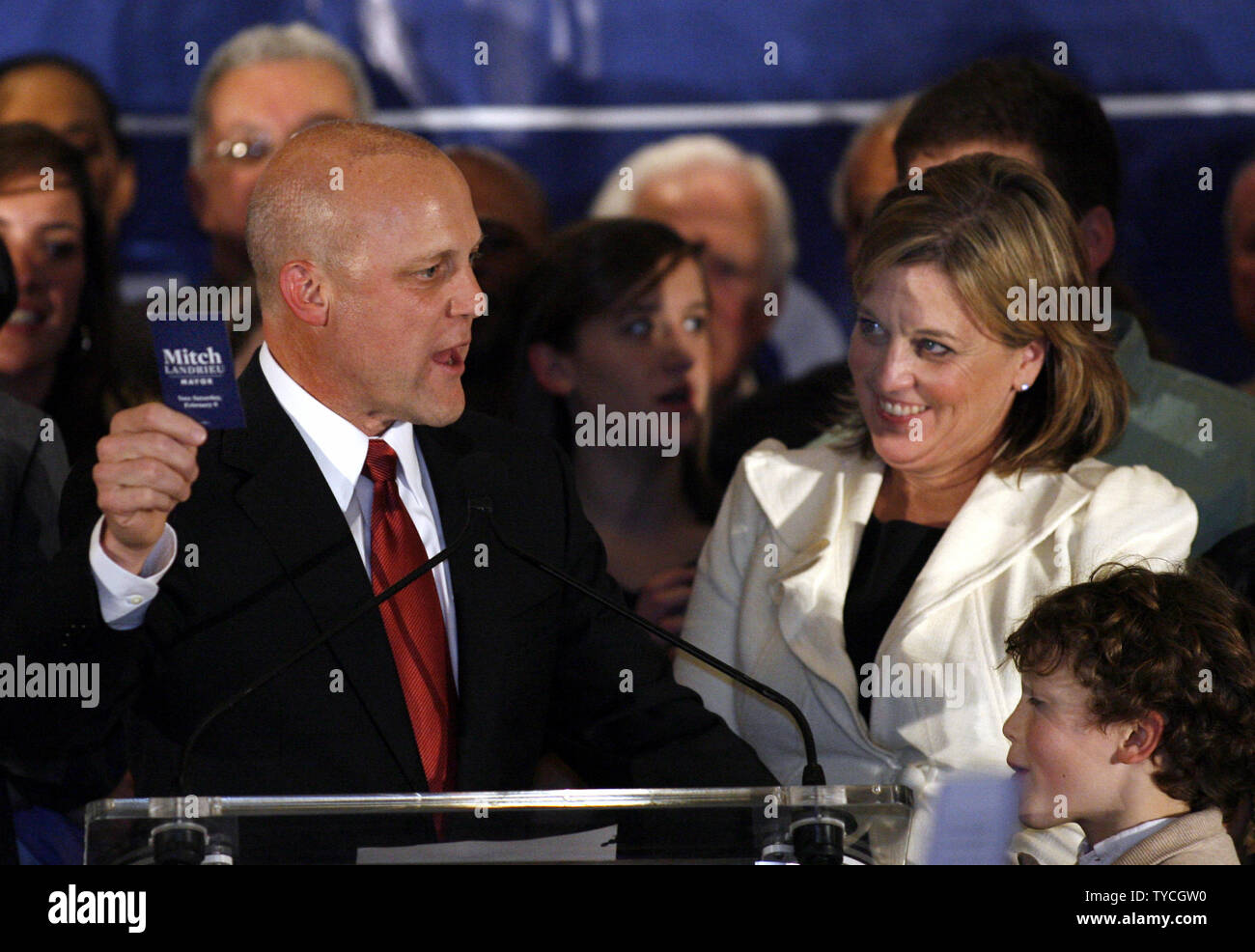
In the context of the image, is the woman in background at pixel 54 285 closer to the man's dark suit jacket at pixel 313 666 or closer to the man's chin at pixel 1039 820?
the man's dark suit jacket at pixel 313 666

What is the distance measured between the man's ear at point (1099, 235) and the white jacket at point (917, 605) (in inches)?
25.1

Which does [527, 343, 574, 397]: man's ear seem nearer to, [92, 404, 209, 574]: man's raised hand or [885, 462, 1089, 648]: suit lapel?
[885, 462, 1089, 648]: suit lapel

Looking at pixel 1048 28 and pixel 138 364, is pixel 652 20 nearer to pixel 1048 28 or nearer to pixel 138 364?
pixel 1048 28

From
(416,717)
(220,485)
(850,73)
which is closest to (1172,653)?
(416,717)

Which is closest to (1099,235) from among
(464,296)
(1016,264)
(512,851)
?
(1016,264)

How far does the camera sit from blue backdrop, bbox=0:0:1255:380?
3.53 meters

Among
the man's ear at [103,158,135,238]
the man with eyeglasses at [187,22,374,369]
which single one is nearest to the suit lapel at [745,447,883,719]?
the man with eyeglasses at [187,22,374,369]

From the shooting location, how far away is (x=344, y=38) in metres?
3.58

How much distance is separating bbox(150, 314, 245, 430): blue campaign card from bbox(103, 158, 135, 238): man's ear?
5.06 feet

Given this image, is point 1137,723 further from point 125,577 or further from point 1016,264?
point 125,577

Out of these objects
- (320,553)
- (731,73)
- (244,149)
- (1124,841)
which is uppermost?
(731,73)

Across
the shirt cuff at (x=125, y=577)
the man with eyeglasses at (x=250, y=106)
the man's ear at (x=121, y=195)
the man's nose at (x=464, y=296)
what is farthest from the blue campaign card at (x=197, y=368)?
the man's ear at (x=121, y=195)

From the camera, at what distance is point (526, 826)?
184 cm

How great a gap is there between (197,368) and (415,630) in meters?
0.55
